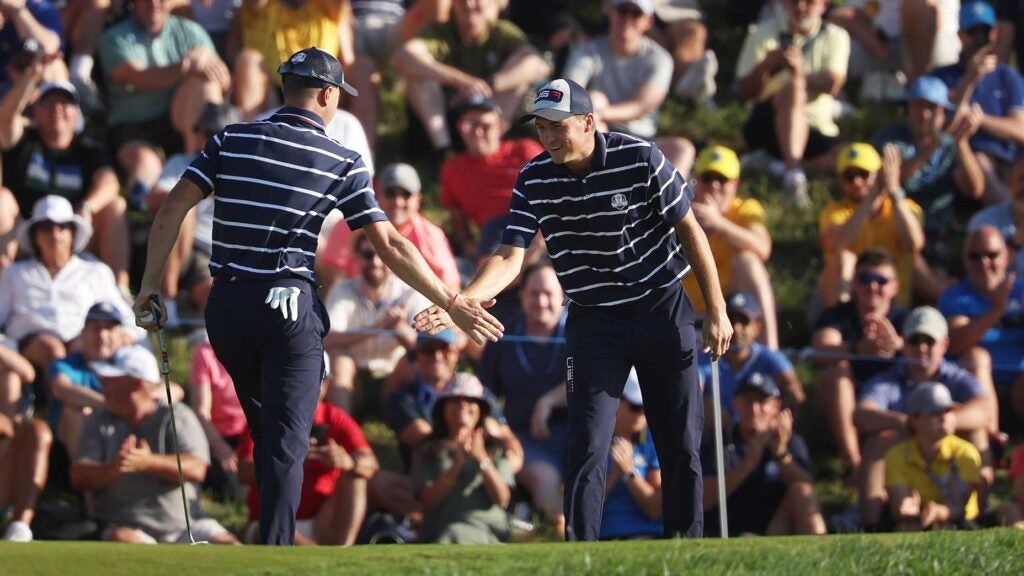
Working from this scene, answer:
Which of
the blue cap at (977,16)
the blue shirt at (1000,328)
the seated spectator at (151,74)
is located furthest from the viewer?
the blue cap at (977,16)

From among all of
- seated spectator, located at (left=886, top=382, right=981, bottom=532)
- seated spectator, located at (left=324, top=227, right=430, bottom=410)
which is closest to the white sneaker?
seated spectator, located at (left=324, top=227, right=430, bottom=410)

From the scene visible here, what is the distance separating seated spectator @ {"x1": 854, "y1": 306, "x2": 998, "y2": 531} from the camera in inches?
483

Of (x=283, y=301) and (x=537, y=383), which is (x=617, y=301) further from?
(x=537, y=383)

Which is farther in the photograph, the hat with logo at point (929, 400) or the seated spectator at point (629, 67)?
the seated spectator at point (629, 67)

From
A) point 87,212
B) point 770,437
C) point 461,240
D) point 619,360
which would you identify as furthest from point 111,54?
point 619,360

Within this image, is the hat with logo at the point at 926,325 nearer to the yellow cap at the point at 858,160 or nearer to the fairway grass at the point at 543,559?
the yellow cap at the point at 858,160

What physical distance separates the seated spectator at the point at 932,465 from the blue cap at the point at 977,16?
4257mm

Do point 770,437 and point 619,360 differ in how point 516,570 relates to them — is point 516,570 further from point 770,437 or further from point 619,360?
point 770,437

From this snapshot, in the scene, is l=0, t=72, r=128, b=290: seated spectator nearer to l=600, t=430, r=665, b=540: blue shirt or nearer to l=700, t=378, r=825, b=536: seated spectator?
l=600, t=430, r=665, b=540: blue shirt

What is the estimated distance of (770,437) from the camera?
11.7m

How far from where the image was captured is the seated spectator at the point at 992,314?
12.9 metres

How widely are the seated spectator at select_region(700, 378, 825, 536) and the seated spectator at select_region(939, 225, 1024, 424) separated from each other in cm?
179

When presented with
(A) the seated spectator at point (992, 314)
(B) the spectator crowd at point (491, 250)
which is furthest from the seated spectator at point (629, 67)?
(A) the seated spectator at point (992, 314)

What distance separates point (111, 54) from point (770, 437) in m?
6.15
